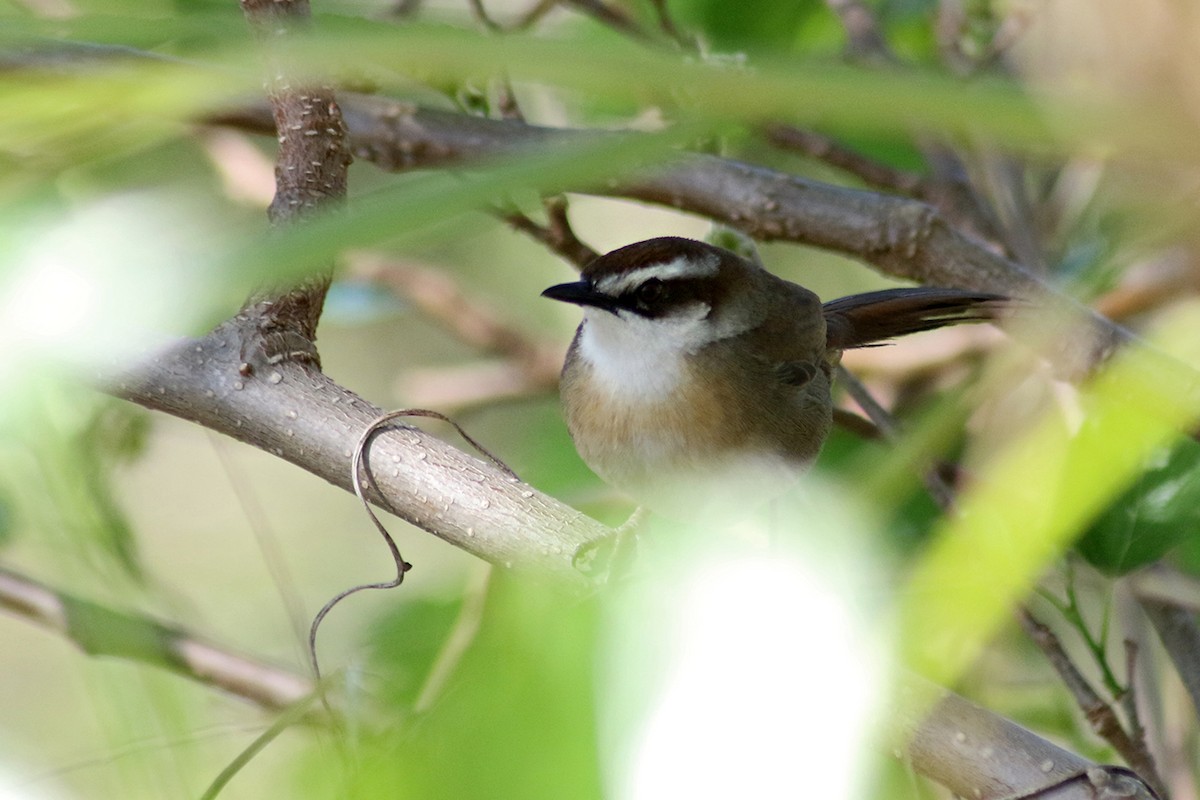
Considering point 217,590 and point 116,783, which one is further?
point 217,590

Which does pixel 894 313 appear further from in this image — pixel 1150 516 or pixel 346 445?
pixel 346 445

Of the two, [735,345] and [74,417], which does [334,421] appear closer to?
[74,417]

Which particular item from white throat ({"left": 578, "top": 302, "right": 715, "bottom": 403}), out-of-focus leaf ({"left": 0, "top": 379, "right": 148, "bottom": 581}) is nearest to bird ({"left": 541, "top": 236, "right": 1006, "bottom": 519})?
white throat ({"left": 578, "top": 302, "right": 715, "bottom": 403})

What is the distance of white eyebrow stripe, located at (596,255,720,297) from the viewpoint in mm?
2258

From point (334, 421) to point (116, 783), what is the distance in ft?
2.01

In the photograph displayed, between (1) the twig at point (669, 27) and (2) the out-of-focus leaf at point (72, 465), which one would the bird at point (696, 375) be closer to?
(1) the twig at point (669, 27)

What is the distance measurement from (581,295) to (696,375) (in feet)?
1.16

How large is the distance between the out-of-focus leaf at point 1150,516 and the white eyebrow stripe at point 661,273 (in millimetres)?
927

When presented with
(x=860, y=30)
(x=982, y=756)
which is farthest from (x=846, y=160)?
(x=982, y=756)

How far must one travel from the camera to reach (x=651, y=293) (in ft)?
7.75

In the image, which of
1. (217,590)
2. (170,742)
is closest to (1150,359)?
(170,742)

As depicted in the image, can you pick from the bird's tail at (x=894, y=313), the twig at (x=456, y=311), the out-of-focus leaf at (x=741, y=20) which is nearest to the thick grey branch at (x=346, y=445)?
the bird's tail at (x=894, y=313)

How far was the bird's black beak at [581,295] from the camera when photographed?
2131 millimetres

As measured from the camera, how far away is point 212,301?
1.35ft
